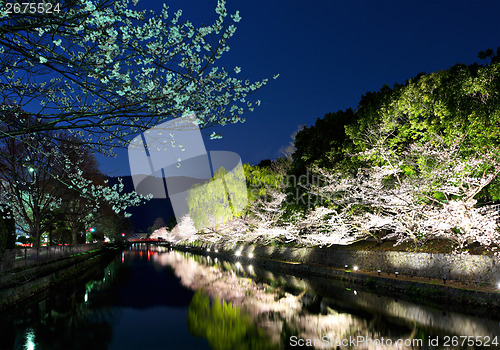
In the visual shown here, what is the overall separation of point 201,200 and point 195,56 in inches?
1977

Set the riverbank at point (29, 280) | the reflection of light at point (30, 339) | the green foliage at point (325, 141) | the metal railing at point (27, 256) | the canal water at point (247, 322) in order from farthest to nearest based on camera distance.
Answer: the green foliage at point (325, 141) < the metal railing at point (27, 256) < the riverbank at point (29, 280) < the canal water at point (247, 322) < the reflection of light at point (30, 339)

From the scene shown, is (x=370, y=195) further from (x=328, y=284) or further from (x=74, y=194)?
(x=74, y=194)

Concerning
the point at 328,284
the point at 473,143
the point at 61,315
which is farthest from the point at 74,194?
the point at 473,143

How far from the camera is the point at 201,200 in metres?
56.5

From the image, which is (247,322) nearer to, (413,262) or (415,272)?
(415,272)

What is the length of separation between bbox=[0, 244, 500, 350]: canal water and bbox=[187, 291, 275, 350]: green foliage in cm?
3

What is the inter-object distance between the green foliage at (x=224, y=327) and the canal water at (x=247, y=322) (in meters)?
0.03

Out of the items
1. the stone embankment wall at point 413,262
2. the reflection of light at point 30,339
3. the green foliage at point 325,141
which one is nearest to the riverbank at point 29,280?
the reflection of light at point 30,339

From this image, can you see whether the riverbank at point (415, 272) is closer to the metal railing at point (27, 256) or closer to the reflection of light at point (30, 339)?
the reflection of light at point (30, 339)

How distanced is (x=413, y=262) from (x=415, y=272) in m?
0.52

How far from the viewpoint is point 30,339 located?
8.86 meters

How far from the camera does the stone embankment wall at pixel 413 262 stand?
13.6m

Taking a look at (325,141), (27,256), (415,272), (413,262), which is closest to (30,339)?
(27,256)

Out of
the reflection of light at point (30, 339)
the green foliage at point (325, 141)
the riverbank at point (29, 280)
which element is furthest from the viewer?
the green foliage at point (325, 141)
